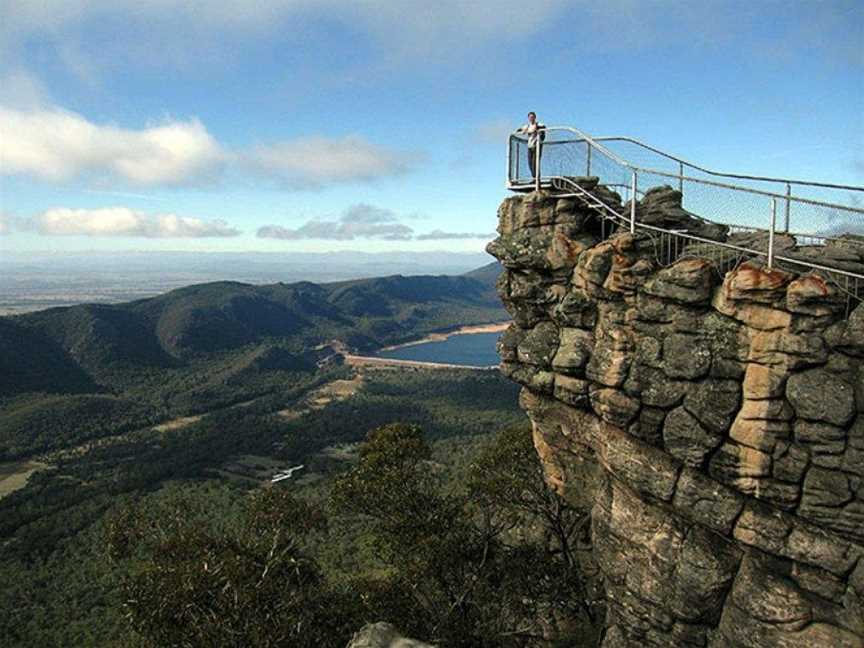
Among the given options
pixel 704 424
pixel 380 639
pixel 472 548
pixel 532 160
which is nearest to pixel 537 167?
pixel 532 160

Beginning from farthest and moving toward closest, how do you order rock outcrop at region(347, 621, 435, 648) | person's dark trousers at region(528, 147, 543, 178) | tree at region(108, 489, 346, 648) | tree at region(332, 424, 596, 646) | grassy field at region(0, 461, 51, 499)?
grassy field at region(0, 461, 51, 499) → tree at region(332, 424, 596, 646) → person's dark trousers at region(528, 147, 543, 178) → tree at region(108, 489, 346, 648) → rock outcrop at region(347, 621, 435, 648)

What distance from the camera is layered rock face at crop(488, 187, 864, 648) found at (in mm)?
12883

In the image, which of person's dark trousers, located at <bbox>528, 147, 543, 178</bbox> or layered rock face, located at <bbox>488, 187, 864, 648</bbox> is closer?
layered rock face, located at <bbox>488, 187, 864, 648</bbox>

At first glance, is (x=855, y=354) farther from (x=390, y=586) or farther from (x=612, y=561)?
(x=390, y=586)

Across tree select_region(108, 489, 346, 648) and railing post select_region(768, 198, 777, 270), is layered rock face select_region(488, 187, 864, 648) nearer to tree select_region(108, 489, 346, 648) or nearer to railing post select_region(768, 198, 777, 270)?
railing post select_region(768, 198, 777, 270)

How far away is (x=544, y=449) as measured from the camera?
72.7 feet


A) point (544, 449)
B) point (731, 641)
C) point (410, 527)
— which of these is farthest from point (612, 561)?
point (410, 527)

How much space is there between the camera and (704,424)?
14594 millimetres

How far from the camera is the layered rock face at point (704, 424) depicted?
12.9 meters

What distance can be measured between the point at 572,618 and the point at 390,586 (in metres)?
6.86

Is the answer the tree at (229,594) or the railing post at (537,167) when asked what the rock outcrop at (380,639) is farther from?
the railing post at (537,167)

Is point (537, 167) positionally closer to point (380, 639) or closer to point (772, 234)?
point (772, 234)

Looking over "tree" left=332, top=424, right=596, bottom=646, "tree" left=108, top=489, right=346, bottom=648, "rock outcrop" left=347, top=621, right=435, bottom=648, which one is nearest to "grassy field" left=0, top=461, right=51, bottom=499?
"tree" left=108, top=489, right=346, bottom=648

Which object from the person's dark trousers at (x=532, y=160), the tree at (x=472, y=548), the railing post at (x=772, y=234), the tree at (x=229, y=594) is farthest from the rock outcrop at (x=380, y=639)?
the person's dark trousers at (x=532, y=160)
